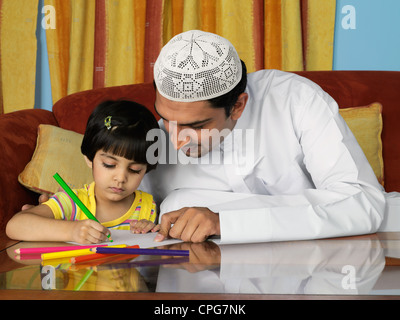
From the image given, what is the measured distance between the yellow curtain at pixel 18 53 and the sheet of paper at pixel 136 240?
69.7 inches

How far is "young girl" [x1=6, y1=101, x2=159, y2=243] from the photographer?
1385 millimetres

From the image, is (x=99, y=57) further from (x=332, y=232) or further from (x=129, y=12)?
(x=332, y=232)

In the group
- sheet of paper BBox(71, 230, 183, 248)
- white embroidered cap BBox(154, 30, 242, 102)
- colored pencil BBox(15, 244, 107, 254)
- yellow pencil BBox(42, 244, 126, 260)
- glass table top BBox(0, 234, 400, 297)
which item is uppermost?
white embroidered cap BBox(154, 30, 242, 102)

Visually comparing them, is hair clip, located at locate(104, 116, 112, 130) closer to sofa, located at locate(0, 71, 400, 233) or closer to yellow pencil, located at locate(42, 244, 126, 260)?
sofa, located at locate(0, 71, 400, 233)

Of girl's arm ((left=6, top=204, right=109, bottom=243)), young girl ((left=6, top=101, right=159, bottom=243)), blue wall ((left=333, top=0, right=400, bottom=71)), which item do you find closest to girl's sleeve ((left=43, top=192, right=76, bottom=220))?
young girl ((left=6, top=101, right=159, bottom=243))

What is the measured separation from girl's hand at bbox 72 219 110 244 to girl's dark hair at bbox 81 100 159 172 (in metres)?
0.36

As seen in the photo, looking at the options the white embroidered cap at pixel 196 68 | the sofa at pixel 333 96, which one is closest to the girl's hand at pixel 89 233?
the white embroidered cap at pixel 196 68

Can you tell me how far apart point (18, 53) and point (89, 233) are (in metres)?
1.95

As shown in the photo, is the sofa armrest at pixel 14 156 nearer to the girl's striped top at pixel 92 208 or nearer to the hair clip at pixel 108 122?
the girl's striped top at pixel 92 208

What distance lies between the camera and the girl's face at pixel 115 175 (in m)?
1.39

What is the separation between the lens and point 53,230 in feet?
3.62

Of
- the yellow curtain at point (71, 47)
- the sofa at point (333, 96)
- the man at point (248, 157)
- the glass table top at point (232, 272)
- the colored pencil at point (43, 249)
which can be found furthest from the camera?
the yellow curtain at point (71, 47)

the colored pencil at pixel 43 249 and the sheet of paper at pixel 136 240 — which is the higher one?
the colored pencil at pixel 43 249

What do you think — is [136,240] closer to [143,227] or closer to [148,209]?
[143,227]
